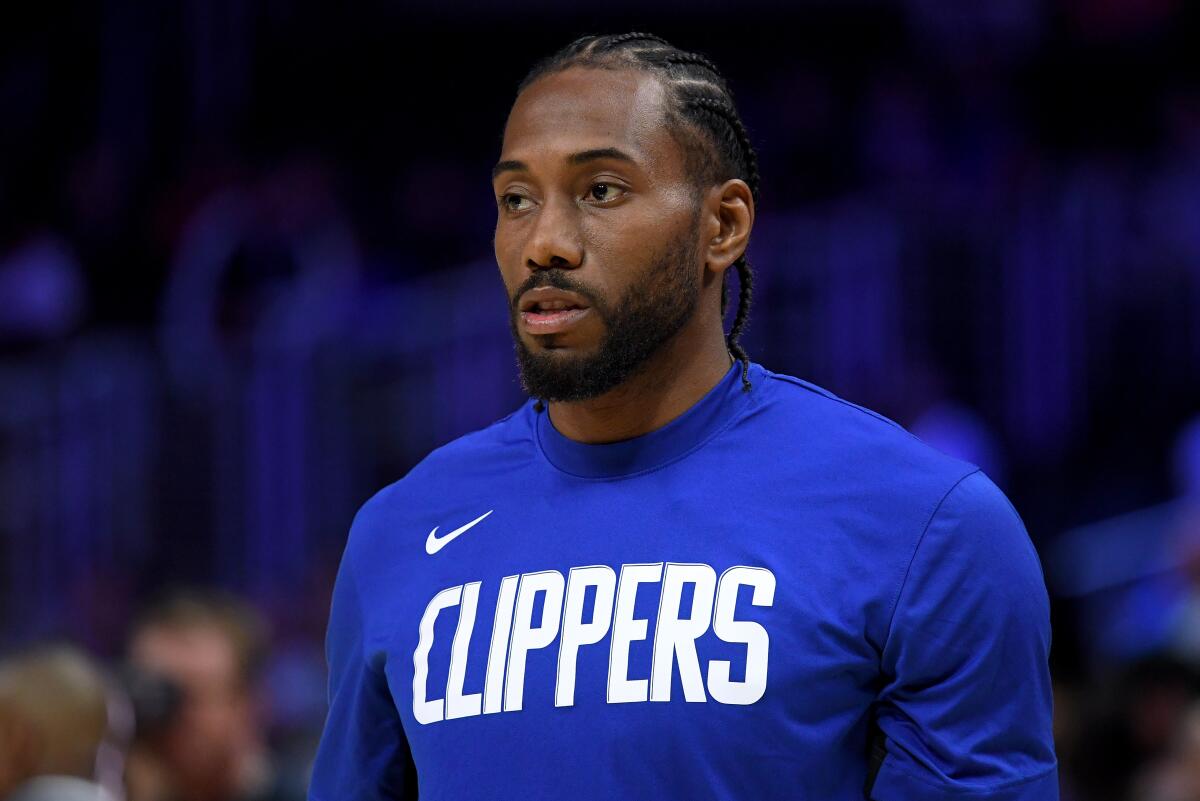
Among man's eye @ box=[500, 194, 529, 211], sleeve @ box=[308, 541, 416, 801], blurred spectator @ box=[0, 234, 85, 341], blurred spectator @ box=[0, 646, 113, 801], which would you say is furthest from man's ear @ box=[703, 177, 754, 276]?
blurred spectator @ box=[0, 234, 85, 341]

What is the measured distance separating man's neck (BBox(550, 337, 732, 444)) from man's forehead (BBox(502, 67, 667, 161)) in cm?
26

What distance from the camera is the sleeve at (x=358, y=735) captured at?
2.34m

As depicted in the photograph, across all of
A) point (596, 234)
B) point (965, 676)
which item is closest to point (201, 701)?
point (596, 234)

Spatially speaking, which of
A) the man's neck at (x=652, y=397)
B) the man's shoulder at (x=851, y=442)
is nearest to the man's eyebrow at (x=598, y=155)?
the man's neck at (x=652, y=397)

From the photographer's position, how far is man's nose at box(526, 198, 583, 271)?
2.19 m

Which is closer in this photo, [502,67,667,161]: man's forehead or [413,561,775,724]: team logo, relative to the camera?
[413,561,775,724]: team logo

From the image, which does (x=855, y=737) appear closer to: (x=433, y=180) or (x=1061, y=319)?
(x=1061, y=319)

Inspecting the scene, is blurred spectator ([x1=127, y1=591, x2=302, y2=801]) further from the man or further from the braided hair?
the braided hair

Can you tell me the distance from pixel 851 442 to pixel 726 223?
323mm

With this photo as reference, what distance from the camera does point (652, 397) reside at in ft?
7.48

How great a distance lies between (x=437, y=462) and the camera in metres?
2.47

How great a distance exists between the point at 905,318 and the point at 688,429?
5.45m

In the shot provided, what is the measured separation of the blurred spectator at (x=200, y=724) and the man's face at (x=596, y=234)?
2274mm

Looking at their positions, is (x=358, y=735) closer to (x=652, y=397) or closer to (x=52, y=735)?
(x=652, y=397)
